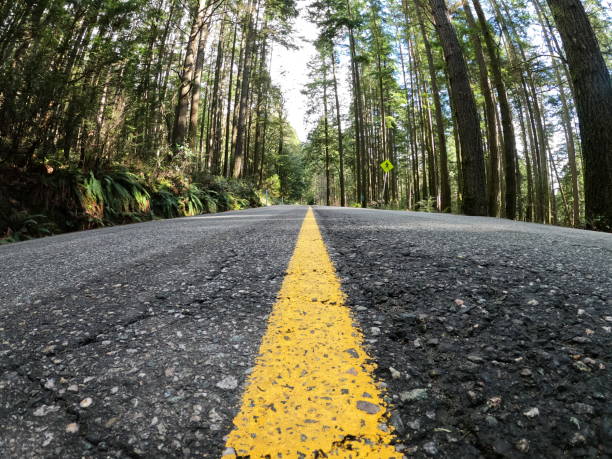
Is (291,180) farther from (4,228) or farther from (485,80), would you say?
(4,228)

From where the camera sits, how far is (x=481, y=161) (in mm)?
8930

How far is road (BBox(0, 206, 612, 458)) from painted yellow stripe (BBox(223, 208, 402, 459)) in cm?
3

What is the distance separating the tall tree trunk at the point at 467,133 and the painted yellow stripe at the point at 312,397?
8810mm

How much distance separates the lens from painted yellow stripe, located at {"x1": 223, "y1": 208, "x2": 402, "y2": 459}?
0.69m

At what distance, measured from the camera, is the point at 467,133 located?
899cm

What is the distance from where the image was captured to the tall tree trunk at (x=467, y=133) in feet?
29.0

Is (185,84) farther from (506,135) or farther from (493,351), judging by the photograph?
(493,351)

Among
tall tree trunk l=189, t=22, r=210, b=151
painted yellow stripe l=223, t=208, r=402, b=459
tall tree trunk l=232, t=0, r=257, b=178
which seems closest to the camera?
painted yellow stripe l=223, t=208, r=402, b=459

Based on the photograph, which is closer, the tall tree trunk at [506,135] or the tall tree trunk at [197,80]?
the tall tree trunk at [506,135]

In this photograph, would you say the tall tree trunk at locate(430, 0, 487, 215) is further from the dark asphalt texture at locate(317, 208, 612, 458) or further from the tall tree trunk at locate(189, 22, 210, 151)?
the tall tree trunk at locate(189, 22, 210, 151)

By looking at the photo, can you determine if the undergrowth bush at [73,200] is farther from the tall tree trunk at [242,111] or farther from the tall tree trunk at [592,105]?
the tall tree trunk at [242,111]

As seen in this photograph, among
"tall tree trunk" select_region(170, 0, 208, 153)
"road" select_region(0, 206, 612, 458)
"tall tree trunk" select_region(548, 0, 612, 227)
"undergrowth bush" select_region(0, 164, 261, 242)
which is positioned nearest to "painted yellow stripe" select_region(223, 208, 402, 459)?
"road" select_region(0, 206, 612, 458)

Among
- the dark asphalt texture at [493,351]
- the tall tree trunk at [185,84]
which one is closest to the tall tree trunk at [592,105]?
the dark asphalt texture at [493,351]

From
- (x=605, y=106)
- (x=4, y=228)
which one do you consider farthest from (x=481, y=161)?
(x=4, y=228)
